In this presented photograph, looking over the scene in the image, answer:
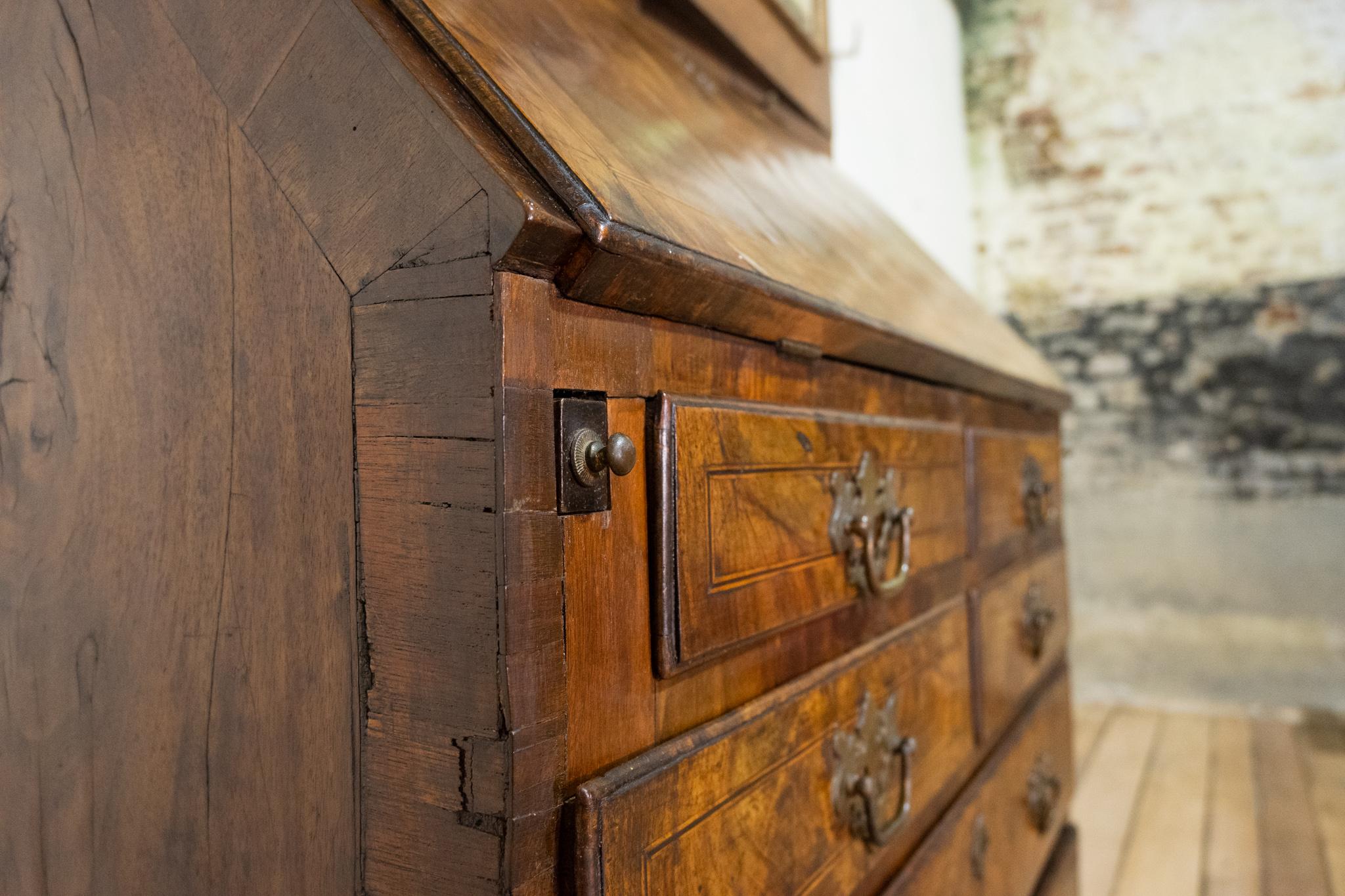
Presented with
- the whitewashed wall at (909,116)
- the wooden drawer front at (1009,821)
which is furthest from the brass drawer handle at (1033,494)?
the whitewashed wall at (909,116)

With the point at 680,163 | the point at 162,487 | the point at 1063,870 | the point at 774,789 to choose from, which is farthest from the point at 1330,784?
the point at 162,487

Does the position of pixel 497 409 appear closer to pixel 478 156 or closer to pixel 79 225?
pixel 478 156

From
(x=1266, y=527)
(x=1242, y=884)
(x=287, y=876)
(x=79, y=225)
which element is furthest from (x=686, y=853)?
(x=1266, y=527)

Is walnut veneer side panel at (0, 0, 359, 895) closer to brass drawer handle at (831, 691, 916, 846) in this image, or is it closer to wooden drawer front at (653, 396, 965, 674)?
wooden drawer front at (653, 396, 965, 674)

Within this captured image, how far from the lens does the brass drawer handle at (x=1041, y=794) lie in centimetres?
151

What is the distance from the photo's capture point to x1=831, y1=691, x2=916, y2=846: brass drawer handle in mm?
777

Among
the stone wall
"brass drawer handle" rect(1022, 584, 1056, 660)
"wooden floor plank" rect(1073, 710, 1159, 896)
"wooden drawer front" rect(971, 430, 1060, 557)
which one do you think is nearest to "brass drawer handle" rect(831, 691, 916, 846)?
"wooden drawer front" rect(971, 430, 1060, 557)

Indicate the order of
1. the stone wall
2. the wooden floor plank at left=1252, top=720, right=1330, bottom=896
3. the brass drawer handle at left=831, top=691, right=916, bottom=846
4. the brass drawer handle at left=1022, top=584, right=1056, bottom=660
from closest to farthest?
1. the brass drawer handle at left=831, top=691, right=916, bottom=846
2. the brass drawer handle at left=1022, top=584, right=1056, bottom=660
3. the wooden floor plank at left=1252, top=720, right=1330, bottom=896
4. the stone wall

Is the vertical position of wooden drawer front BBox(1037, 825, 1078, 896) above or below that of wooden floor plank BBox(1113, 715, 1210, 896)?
above

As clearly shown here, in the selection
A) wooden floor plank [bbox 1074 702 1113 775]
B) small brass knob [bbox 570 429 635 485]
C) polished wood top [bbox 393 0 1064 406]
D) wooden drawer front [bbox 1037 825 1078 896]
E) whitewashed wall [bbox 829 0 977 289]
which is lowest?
wooden floor plank [bbox 1074 702 1113 775]

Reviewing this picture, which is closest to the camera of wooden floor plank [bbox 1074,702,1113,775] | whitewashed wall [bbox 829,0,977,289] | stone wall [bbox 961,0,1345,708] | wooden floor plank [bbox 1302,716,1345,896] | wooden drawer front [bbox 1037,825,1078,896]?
wooden drawer front [bbox 1037,825,1078,896]

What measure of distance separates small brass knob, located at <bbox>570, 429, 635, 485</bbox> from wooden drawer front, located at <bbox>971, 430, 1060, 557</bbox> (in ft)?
2.79

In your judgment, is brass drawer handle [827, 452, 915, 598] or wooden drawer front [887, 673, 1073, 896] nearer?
brass drawer handle [827, 452, 915, 598]

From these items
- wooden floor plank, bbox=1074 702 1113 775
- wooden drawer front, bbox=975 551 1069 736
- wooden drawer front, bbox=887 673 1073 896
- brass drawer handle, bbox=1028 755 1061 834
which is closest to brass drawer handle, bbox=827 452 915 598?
wooden drawer front, bbox=887 673 1073 896
